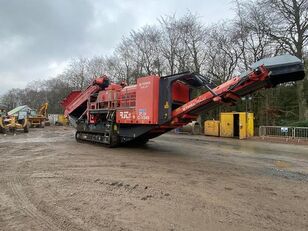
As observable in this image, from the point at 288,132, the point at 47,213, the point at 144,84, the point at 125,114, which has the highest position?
the point at 144,84

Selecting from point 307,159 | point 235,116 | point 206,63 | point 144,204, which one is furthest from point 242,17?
point 144,204

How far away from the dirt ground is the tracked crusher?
200 cm

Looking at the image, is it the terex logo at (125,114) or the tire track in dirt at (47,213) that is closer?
the tire track in dirt at (47,213)

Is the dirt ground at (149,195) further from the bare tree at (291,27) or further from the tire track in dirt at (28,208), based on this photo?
the bare tree at (291,27)

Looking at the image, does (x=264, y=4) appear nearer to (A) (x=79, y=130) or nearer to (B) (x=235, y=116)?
(B) (x=235, y=116)

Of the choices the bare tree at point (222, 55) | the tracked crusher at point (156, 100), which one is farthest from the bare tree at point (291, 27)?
the tracked crusher at point (156, 100)

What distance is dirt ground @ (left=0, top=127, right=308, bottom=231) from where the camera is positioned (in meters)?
4.24

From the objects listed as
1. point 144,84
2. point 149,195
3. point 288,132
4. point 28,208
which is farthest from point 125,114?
point 288,132

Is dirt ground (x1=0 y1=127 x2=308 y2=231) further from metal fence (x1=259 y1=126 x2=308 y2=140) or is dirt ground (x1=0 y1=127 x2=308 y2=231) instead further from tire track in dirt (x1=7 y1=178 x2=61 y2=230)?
metal fence (x1=259 y1=126 x2=308 y2=140)

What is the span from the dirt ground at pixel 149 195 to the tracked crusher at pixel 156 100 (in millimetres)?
2002

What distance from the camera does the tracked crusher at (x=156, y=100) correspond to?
7.70 meters

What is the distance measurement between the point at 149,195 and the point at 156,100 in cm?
538

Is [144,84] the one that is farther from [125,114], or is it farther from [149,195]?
[149,195]

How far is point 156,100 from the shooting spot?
10.5 metres
